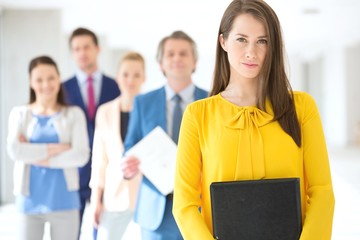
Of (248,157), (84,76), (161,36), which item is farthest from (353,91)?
(248,157)

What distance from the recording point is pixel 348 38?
16.2m

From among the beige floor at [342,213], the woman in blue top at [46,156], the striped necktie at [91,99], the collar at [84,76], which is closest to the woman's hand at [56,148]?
the woman in blue top at [46,156]

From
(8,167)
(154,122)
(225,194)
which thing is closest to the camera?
(225,194)

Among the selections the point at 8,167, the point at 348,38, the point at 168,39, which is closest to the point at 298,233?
the point at 168,39

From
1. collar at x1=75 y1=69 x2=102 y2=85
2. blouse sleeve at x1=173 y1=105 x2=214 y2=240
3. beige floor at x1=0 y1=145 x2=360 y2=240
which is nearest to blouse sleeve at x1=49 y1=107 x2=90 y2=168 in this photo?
collar at x1=75 y1=69 x2=102 y2=85

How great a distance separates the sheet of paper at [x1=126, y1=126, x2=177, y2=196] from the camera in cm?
246

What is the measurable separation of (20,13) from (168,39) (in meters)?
5.77

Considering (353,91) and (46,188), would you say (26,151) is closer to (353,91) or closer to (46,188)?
(46,188)

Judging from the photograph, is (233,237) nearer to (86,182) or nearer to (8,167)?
(86,182)

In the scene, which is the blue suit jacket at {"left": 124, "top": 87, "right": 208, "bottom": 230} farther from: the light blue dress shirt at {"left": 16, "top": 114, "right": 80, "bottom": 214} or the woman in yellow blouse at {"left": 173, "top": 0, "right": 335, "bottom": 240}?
the woman in yellow blouse at {"left": 173, "top": 0, "right": 335, "bottom": 240}

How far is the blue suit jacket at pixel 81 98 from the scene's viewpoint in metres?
3.64

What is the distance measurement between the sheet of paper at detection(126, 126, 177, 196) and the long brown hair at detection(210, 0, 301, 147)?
0.98m

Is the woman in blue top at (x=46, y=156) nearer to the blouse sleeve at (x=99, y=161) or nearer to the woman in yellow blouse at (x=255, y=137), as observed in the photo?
the blouse sleeve at (x=99, y=161)

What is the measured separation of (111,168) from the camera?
3.19m
